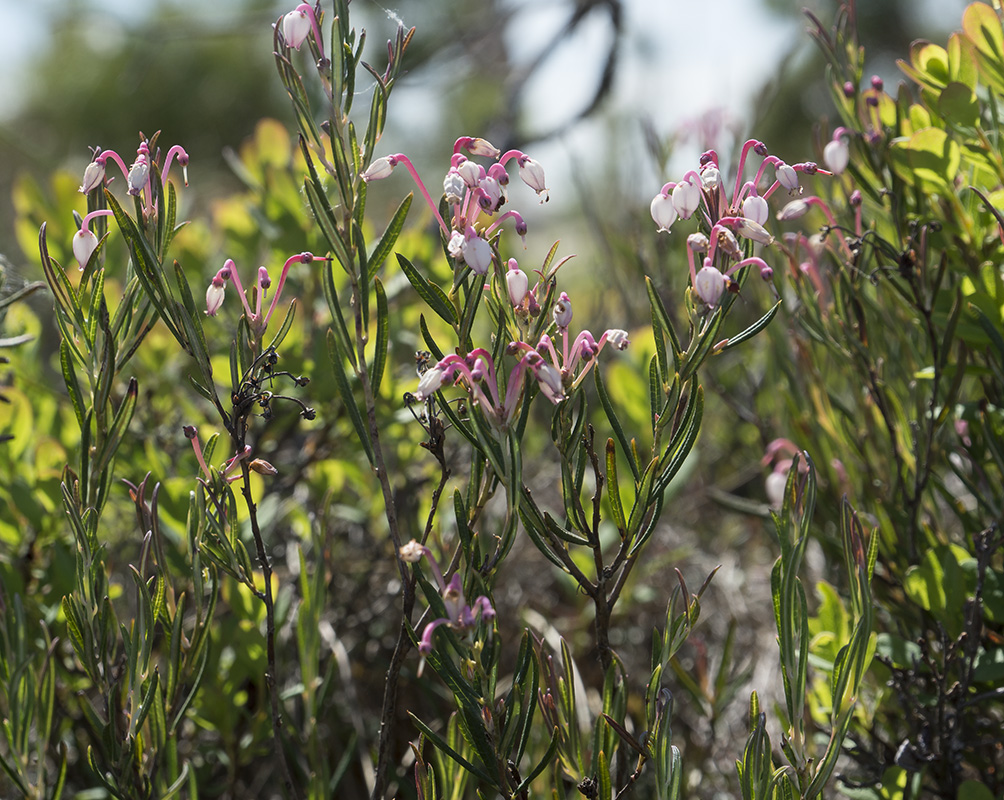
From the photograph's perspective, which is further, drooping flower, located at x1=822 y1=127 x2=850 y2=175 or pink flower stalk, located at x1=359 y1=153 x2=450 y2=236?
drooping flower, located at x1=822 y1=127 x2=850 y2=175

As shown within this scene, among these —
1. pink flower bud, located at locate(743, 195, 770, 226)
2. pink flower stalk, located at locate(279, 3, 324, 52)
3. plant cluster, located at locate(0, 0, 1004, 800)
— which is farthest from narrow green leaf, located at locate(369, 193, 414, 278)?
pink flower bud, located at locate(743, 195, 770, 226)

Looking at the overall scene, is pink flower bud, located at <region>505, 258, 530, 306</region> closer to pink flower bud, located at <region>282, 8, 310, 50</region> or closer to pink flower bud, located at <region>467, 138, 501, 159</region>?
pink flower bud, located at <region>467, 138, 501, 159</region>

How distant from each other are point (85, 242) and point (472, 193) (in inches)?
10.2

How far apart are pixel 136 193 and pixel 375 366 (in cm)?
18

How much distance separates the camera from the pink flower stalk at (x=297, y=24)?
473 millimetres

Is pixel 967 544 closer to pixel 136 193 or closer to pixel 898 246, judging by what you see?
pixel 898 246

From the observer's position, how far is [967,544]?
767 mm

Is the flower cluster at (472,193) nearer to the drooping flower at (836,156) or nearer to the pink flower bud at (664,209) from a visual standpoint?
the pink flower bud at (664,209)

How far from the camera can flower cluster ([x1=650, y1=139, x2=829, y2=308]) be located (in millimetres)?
456

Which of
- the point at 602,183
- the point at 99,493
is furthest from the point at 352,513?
the point at 602,183

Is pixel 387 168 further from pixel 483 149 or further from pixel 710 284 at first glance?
pixel 710 284

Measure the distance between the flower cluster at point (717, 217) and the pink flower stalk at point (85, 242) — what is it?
361 millimetres

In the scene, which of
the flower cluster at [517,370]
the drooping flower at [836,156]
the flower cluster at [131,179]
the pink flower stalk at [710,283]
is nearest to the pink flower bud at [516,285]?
the flower cluster at [517,370]

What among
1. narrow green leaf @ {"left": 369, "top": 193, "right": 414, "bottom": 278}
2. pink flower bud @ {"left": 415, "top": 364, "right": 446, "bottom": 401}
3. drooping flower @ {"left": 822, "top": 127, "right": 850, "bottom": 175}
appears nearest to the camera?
pink flower bud @ {"left": 415, "top": 364, "right": 446, "bottom": 401}
